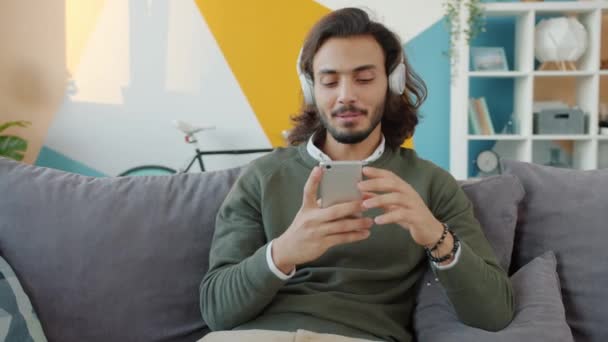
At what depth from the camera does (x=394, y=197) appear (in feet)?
3.35

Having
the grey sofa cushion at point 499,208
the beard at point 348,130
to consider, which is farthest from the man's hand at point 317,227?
the grey sofa cushion at point 499,208

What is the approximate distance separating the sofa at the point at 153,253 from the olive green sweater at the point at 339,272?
10cm

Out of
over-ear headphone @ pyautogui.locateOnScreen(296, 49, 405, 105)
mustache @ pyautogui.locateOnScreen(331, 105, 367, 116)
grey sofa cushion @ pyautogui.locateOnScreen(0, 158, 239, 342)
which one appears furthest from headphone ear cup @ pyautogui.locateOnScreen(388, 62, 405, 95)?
grey sofa cushion @ pyautogui.locateOnScreen(0, 158, 239, 342)

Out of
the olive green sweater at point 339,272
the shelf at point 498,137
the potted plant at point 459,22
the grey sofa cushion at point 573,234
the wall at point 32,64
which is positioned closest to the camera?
the olive green sweater at point 339,272

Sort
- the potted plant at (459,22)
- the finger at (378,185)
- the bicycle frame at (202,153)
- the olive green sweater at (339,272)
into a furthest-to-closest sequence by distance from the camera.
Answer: the bicycle frame at (202,153), the potted plant at (459,22), the olive green sweater at (339,272), the finger at (378,185)

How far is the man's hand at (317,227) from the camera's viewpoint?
1.02 m

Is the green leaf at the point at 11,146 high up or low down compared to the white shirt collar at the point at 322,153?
down

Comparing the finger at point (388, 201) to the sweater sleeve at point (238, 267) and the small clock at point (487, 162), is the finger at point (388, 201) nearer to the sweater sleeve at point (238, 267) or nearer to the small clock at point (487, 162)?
the sweater sleeve at point (238, 267)

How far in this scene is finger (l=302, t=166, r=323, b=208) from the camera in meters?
1.01

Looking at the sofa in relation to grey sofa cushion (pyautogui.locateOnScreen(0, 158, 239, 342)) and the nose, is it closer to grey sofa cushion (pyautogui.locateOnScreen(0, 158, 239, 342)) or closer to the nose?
grey sofa cushion (pyautogui.locateOnScreen(0, 158, 239, 342))

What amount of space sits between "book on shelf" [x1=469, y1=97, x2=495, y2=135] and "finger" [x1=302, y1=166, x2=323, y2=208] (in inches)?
102

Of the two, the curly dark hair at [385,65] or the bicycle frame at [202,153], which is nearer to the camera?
the curly dark hair at [385,65]

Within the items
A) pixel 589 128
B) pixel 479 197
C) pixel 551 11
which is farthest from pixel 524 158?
pixel 479 197

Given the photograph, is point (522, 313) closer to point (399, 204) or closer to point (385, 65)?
point (399, 204)
